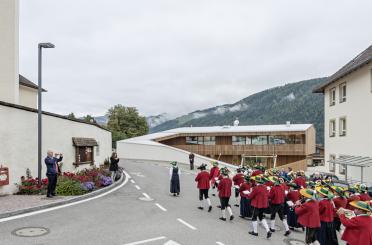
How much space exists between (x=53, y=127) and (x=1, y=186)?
511 centimetres

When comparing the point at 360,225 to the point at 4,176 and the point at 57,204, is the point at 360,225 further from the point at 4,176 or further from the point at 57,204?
the point at 4,176

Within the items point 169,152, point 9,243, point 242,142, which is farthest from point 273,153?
point 9,243

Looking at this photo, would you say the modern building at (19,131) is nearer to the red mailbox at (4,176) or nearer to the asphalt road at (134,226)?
the red mailbox at (4,176)

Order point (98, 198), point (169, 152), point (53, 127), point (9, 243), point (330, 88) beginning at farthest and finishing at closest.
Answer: point (169, 152)
point (330, 88)
point (53, 127)
point (98, 198)
point (9, 243)

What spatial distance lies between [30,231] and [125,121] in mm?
52351

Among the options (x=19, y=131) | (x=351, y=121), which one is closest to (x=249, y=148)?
(x=351, y=121)

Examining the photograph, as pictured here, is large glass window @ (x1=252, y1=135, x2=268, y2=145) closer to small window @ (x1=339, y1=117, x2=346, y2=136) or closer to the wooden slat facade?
the wooden slat facade

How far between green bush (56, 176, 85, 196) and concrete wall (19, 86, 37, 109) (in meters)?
15.8

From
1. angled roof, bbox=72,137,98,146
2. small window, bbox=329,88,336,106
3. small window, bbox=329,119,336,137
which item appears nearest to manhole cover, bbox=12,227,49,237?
angled roof, bbox=72,137,98,146

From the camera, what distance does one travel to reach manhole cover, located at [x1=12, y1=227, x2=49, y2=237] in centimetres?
828

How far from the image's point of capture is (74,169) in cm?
1939

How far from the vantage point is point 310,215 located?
7.97 m

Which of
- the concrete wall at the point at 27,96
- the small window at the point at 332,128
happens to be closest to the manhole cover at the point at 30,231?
the concrete wall at the point at 27,96

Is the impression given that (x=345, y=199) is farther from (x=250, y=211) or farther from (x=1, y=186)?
(x=1, y=186)
